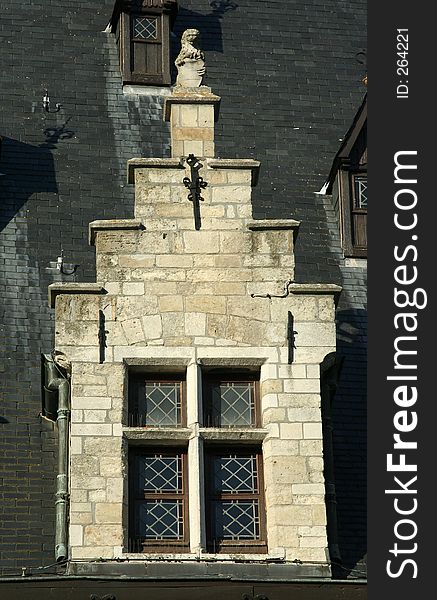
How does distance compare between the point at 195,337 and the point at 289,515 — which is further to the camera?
the point at 195,337

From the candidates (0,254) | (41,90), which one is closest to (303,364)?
(0,254)

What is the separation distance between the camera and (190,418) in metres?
21.0

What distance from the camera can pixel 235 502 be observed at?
20.8 metres

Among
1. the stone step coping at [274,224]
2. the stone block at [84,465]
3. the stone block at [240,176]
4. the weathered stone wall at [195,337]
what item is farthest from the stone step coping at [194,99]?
the stone block at [84,465]

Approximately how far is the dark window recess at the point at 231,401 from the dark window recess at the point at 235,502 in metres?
0.31

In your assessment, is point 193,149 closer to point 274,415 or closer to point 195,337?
point 195,337

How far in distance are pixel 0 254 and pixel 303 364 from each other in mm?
4530

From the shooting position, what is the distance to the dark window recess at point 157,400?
21.1 m

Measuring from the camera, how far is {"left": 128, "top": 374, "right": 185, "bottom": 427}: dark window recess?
21.1 meters

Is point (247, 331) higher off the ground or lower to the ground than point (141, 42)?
lower

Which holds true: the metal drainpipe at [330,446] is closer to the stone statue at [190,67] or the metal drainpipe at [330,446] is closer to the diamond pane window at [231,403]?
the diamond pane window at [231,403]

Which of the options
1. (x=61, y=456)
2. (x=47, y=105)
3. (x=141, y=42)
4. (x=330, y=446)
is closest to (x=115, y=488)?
(x=61, y=456)

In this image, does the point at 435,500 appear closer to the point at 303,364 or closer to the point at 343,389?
the point at 303,364

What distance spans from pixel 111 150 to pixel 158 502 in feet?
21.3
